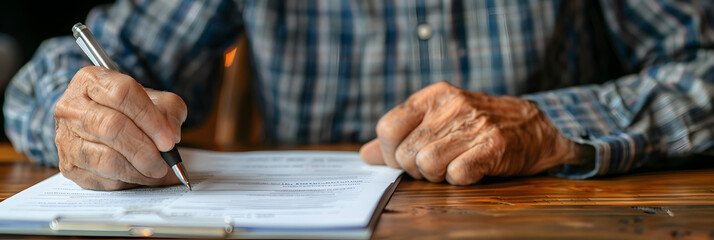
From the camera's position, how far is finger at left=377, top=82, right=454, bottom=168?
643 mm

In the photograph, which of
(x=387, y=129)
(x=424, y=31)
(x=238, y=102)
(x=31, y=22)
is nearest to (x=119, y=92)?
(x=387, y=129)

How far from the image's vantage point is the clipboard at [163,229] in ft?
1.36

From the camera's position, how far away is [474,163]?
0.62 metres

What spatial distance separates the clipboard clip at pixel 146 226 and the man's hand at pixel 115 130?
0.11 metres

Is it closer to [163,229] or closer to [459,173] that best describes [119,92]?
[163,229]

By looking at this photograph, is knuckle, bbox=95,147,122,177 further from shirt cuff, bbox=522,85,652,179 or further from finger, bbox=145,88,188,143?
shirt cuff, bbox=522,85,652,179

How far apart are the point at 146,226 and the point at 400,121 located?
30cm

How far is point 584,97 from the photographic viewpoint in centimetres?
81

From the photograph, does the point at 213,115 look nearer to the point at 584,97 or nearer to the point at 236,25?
the point at 236,25

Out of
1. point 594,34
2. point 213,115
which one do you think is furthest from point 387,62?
point 213,115

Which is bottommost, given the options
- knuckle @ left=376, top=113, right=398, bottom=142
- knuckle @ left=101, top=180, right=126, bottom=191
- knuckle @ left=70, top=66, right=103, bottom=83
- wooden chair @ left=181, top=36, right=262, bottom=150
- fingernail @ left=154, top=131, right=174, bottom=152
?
wooden chair @ left=181, top=36, right=262, bottom=150

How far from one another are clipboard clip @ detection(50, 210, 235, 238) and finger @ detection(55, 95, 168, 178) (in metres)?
0.10

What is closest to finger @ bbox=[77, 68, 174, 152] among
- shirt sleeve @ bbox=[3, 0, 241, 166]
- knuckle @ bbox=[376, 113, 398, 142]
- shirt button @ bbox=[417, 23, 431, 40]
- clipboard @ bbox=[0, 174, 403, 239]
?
clipboard @ bbox=[0, 174, 403, 239]

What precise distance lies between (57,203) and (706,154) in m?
0.78
